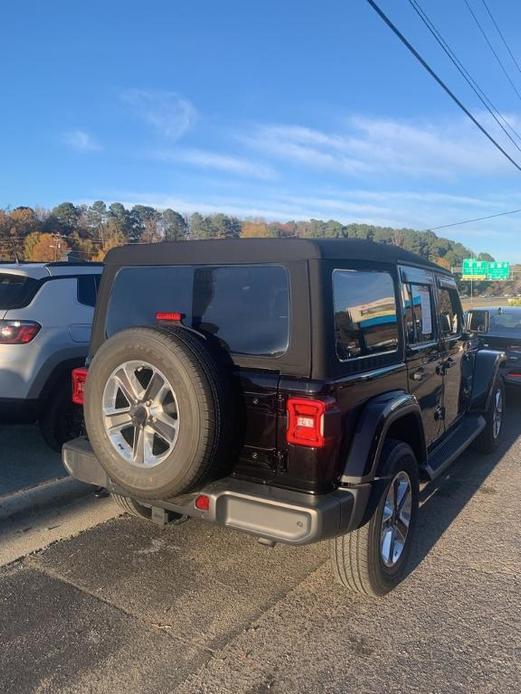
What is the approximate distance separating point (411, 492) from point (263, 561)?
1020 mm

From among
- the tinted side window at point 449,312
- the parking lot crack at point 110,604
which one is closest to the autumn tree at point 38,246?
the tinted side window at point 449,312

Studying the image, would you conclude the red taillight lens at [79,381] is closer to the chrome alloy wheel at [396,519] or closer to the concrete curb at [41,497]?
the concrete curb at [41,497]

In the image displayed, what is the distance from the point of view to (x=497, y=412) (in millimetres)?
6137

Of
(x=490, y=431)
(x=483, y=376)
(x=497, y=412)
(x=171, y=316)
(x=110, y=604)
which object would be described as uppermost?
(x=171, y=316)

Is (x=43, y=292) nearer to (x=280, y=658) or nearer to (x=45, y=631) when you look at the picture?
(x=45, y=631)

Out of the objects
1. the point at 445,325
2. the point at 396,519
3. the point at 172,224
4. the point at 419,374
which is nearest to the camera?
the point at 396,519

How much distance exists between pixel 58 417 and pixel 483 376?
13.7 ft

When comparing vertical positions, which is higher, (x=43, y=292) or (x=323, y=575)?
(x=43, y=292)

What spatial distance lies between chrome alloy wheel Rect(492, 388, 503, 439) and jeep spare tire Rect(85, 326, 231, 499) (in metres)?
4.14

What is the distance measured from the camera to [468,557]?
12.0 ft

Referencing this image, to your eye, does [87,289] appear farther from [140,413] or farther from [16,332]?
[140,413]

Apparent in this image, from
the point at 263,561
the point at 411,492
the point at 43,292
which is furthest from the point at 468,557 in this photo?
the point at 43,292

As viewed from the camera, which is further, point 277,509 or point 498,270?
point 498,270

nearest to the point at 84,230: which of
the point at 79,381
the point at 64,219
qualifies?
the point at 64,219
